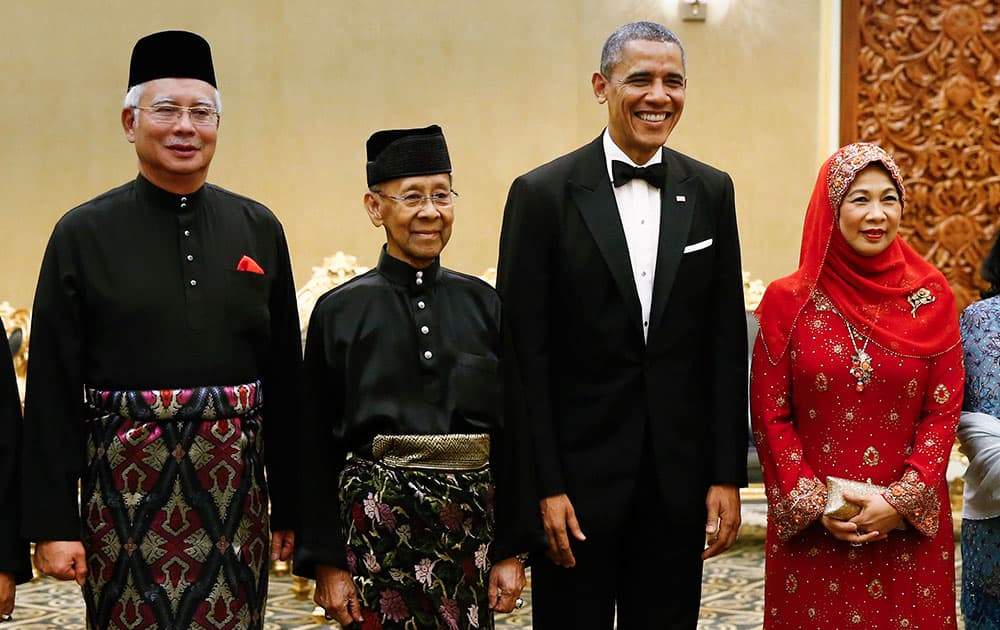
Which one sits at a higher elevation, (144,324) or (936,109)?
(936,109)

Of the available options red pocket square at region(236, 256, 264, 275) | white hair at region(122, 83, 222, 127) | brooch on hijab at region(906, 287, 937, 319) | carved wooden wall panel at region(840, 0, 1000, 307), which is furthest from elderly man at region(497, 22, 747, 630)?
carved wooden wall panel at region(840, 0, 1000, 307)

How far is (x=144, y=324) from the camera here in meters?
2.47

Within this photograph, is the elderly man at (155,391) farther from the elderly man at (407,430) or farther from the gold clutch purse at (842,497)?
the gold clutch purse at (842,497)

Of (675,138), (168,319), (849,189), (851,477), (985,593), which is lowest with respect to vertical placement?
(985,593)

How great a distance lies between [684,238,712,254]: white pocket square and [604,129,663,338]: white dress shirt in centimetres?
7

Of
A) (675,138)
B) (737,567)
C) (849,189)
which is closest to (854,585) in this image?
(849,189)

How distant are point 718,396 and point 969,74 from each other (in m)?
3.90

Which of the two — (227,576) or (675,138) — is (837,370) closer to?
(227,576)

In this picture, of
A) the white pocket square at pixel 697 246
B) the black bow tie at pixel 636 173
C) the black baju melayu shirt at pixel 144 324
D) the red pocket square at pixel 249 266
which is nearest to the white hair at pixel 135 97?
the black baju melayu shirt at pixel 144 324

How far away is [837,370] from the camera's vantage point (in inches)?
109

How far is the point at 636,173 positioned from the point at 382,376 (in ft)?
2.39

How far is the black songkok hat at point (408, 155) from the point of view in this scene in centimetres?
253

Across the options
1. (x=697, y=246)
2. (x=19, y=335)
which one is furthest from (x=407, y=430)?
(x=19, y=335)

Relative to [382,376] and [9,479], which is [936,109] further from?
[9,479]
